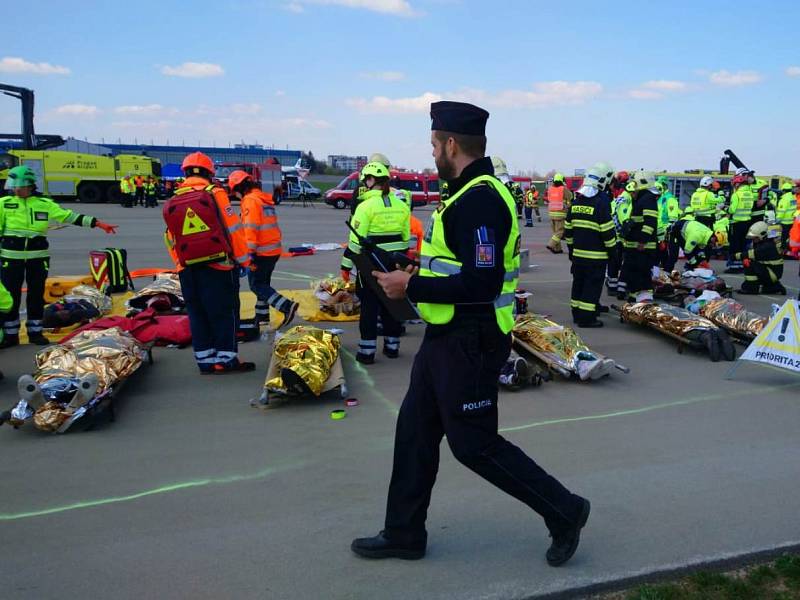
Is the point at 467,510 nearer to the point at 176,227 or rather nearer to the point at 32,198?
the point at 176,227

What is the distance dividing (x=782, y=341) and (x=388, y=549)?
4748 millimetres

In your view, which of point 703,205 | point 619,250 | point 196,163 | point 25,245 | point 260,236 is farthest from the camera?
point 703,205

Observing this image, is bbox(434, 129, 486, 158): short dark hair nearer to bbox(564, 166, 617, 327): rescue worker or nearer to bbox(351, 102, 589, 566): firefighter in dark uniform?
bbox(351, 102, 589, 566): firefighter in dark uniform

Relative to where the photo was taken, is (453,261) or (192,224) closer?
(453,261)

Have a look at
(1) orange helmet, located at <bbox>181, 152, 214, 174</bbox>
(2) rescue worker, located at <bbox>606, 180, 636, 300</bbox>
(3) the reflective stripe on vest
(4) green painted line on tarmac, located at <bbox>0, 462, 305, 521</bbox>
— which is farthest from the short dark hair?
(2) rescue worker, located at <bbox>606, 180, 636, 300</bbox>

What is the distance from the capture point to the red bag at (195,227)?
627cm

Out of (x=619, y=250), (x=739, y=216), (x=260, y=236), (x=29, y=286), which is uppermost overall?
(x=739, y=216)

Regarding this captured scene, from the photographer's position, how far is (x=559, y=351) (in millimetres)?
6621

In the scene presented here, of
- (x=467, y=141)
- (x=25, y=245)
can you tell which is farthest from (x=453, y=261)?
(x=25, y=245)

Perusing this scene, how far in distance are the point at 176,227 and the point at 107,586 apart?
12.6 ft

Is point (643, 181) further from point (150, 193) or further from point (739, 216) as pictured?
point (150, 193)

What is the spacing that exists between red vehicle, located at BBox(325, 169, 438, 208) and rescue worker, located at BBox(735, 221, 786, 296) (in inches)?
994

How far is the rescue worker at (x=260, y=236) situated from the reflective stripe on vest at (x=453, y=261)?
5260mm

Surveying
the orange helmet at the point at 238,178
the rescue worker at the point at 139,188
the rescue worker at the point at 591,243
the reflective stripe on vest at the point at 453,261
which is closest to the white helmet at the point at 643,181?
the rescue worker at the point at 591,243
